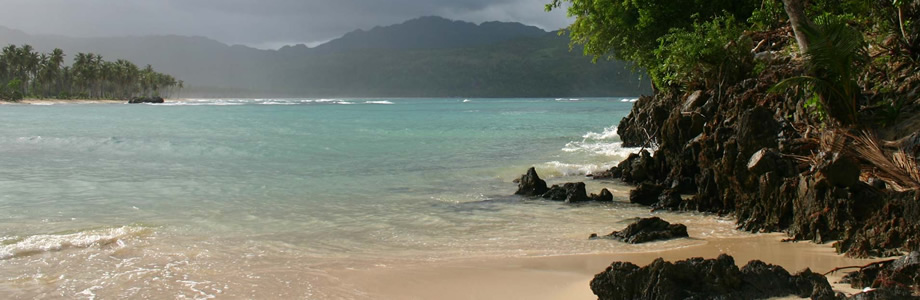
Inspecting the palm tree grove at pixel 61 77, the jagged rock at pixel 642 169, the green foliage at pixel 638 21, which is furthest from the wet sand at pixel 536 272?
the palm tree grove at pixel 61 77

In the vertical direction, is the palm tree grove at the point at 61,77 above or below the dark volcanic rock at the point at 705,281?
above

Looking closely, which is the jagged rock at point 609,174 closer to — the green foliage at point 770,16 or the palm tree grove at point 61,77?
the green foliage at point 770,16

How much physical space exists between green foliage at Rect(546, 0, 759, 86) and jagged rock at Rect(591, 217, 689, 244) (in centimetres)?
875

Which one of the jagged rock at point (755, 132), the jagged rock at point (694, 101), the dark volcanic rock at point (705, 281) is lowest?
the dark volcanic rock at point (705, 281)

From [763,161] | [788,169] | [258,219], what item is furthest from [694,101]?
[258,219]

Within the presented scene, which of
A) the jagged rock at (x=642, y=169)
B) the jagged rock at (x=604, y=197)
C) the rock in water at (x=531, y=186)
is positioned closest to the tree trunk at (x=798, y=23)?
the jagged rock at (x=604, y=197)

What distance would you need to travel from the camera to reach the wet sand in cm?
584

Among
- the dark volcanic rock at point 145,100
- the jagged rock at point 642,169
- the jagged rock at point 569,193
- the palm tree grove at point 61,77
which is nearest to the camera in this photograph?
the jagged rock at point 569,193

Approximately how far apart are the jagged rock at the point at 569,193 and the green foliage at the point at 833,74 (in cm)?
368

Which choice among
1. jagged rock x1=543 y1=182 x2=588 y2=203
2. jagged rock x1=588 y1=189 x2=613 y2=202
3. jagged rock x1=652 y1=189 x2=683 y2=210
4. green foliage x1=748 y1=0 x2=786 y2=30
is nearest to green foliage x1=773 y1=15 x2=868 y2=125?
jagged rock x1=652 y1=189 x2=683 y2=210

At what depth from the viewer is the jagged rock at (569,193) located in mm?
11208

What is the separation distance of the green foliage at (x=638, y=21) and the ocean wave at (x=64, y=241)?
1210 cm

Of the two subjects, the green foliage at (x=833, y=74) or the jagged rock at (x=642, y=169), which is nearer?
the green foliage at (x=833, y=74)

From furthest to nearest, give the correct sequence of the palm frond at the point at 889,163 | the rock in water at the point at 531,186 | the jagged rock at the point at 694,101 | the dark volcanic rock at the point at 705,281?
the jagged rock at the point at 694,101 → the rock in water at the point at 531,186 → the palm frond at the point at 889,163 → the dark volcanic rock at the point at 705,281
